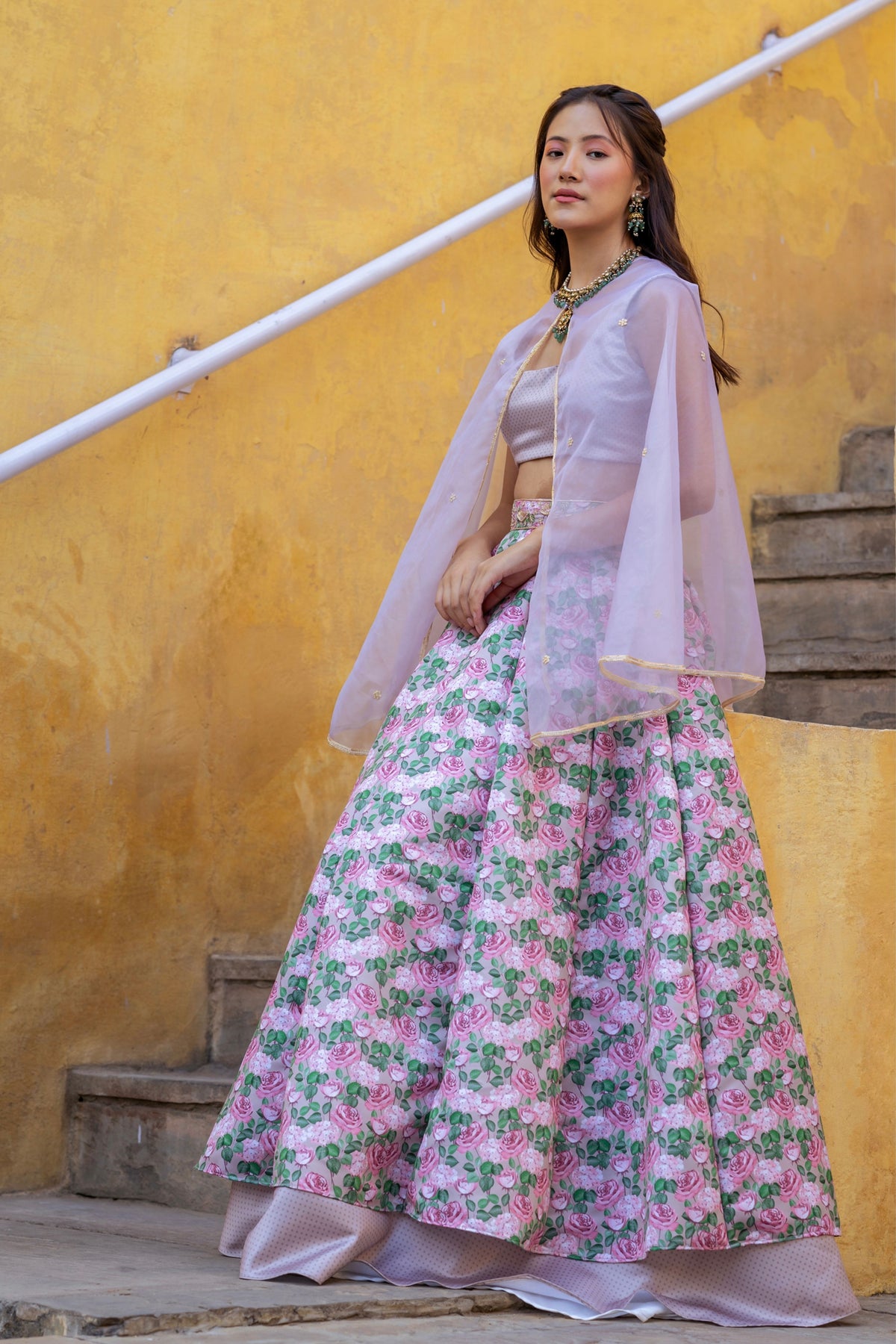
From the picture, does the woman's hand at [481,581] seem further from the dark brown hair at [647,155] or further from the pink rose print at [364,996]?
the pink rose print at [364,996]

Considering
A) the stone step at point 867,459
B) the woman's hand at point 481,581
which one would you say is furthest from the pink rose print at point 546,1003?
the stone step at point 867,459

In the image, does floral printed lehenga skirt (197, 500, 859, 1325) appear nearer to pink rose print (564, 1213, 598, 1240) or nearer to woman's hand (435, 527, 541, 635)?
pink rose print (564, 1213, 598, 1240)

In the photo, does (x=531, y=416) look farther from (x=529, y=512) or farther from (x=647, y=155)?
(x=647, y=155)

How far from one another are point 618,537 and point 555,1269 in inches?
36.9

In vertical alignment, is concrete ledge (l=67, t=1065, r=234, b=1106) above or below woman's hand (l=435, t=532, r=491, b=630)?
below

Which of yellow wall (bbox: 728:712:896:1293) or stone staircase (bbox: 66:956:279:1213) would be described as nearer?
yellow wall (bbox: 728:712:896:1293)

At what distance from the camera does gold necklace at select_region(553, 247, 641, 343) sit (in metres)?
2.30

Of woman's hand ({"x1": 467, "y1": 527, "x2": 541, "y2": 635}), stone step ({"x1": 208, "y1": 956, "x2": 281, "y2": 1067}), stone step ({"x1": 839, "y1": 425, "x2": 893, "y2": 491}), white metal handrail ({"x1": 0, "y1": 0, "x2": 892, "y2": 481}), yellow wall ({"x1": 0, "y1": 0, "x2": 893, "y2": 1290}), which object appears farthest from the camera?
stone step ({"x1": 839, "y1": 425, "x2": 893, "y2": 491})

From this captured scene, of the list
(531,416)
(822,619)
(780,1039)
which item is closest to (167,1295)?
(780,1039)

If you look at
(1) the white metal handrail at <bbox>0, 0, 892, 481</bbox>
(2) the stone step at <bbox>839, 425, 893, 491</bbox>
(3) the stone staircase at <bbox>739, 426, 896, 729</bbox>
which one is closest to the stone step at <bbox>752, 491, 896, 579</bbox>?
(3) the stone staircase at <bbox>739, 426, 896, 729</bbox>

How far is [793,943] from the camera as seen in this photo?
2279 millimetres

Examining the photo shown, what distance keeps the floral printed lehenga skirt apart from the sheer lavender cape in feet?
0.26

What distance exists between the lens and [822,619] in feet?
12.0

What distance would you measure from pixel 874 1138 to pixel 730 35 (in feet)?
9.02
